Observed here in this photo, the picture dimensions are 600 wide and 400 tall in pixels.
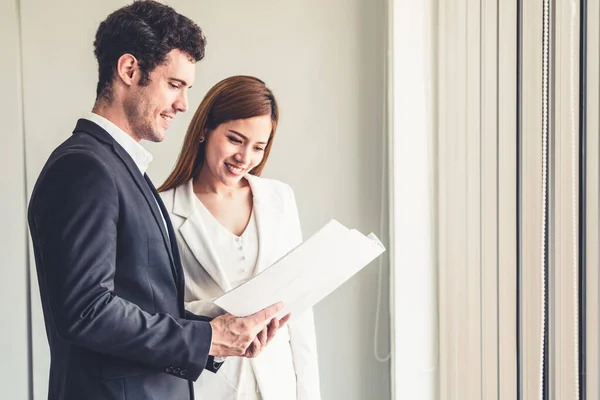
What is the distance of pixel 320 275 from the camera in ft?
4.19

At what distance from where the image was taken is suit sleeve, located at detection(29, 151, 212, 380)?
3.34 ft

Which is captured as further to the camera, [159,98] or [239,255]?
[239,255]

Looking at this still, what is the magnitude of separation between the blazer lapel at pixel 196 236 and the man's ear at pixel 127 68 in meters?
0.42

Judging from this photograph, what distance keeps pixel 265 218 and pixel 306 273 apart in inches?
14.4

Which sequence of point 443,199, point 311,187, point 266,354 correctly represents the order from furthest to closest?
point 311,187
point 443,199
point 266,354

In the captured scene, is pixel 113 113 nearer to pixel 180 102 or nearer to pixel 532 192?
pixel 180 102

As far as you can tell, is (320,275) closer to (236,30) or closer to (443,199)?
(443,199)

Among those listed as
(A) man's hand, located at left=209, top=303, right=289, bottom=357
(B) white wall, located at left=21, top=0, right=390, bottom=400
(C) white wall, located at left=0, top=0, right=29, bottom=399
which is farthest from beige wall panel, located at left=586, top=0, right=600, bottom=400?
(C) white wall, located at left=0, top=0, right=29, bottom=399

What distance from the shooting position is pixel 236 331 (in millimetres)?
1205

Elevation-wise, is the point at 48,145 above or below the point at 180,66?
below

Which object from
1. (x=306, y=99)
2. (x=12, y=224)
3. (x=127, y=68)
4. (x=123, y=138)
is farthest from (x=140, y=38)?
(x=12, y=224)

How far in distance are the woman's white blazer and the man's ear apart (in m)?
0.42

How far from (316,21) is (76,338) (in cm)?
124

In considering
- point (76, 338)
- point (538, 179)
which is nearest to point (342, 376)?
point (538, 179)
